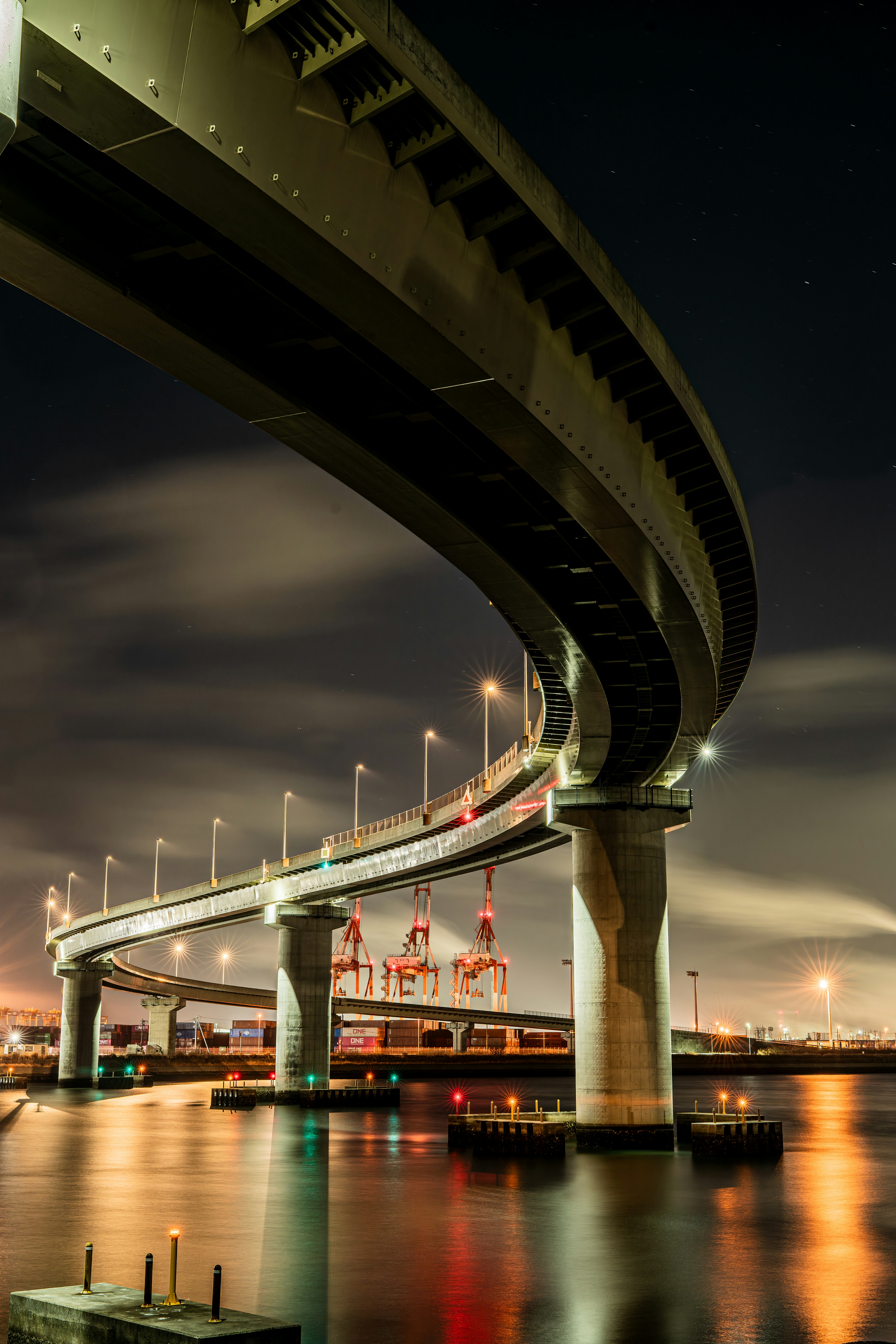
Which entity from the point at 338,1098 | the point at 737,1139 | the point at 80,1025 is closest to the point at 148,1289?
the point at 737,1139

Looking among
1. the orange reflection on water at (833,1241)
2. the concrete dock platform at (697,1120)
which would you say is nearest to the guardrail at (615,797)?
the concrete dock platform at (697,1120)

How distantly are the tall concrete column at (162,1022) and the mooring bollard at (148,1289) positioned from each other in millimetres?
180449

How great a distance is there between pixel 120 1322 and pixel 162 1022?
188 m

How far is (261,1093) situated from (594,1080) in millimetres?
48426

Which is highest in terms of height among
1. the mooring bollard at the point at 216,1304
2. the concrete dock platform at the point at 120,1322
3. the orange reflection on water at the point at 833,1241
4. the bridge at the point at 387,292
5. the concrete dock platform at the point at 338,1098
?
the bridge at the point at 387,292

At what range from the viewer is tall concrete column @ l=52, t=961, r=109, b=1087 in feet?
423

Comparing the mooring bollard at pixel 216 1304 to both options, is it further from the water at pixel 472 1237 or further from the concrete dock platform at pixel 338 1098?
the concrete dock platform at pixel 338 1098

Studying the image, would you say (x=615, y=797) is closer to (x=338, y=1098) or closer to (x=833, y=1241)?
(x=833, y=1241)

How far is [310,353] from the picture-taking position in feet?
66.2

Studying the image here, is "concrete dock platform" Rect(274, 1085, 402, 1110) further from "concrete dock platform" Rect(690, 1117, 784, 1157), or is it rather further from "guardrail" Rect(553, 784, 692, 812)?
"guardrail" Rect(553, 784, 692, 812)

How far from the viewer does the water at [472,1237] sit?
1919cm

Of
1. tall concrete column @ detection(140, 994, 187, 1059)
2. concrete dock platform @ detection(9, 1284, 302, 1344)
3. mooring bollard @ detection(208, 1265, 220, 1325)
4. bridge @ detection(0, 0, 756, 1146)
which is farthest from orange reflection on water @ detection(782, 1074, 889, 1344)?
tall concrete column @ detection(140, 994, 187, 1059)

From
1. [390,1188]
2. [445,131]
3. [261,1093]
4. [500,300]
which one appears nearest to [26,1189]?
[390,1188]

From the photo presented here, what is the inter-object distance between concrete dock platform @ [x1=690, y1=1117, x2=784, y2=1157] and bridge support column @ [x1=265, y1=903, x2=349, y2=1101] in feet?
134
